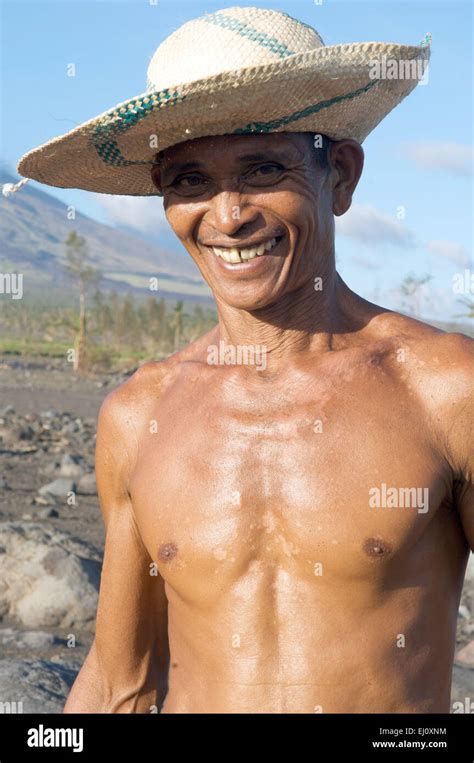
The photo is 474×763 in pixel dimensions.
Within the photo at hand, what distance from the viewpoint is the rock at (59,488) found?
10313 millimetres

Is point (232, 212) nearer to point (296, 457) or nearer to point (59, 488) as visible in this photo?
point (296, 457)

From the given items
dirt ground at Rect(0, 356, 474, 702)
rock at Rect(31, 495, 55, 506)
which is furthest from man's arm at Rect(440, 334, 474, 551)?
rock at Rect(31, 495, 55, 506)

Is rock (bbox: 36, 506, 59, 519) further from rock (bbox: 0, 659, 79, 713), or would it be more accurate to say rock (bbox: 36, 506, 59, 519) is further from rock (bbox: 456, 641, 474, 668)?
rock (bbox: 456, 641, 474, 668)

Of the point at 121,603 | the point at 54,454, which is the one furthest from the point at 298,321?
A: the point at 54,454

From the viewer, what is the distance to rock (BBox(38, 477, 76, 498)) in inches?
406

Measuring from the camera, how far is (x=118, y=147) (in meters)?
2.98

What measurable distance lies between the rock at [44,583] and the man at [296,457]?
3.70 metres

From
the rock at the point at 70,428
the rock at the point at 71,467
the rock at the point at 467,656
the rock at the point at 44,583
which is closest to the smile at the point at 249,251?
the rock at the point at 467,656

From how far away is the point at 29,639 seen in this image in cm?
640

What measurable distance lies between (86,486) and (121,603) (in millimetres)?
7607

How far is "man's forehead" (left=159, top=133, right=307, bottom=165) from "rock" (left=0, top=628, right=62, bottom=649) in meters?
4.14

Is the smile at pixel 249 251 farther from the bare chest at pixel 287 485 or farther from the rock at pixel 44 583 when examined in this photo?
the rock at pixel 44 583
